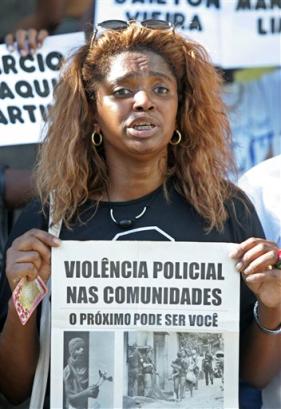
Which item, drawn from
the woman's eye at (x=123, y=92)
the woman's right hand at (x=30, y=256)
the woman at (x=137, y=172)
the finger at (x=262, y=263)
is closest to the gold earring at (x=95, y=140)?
the woman at (x=137, y=172)

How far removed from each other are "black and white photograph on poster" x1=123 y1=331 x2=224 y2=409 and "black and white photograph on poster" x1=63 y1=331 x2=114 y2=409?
0.15 ft

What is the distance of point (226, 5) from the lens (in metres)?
3.79

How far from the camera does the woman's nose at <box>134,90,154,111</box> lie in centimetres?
274

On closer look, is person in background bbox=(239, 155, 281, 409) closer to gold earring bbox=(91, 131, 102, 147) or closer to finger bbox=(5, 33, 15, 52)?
gold earring bbox=(91, 131, 102, 147)

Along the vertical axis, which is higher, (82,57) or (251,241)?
(82,57)

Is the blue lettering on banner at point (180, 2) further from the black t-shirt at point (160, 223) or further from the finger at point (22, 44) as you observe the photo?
the black t-shirt at point (160, 223)

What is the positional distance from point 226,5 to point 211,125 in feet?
3.07

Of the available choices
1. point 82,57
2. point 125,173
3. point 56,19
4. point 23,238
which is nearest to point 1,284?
point 23,238

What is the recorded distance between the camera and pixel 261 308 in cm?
275

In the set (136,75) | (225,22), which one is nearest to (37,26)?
(225,22)

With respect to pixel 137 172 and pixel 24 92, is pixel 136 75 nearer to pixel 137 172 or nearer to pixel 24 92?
pixel 137 172

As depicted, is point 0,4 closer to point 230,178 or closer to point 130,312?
point 230,178

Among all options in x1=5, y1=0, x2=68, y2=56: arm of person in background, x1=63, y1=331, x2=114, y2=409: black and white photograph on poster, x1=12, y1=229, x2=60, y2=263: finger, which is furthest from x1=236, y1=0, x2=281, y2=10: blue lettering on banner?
x1=63, y1=331, x2=114, y2=409: black and white photograph on poster

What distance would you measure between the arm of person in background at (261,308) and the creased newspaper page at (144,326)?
2.0 inches
